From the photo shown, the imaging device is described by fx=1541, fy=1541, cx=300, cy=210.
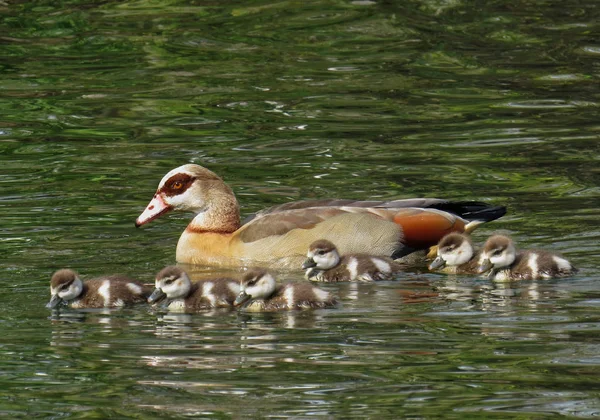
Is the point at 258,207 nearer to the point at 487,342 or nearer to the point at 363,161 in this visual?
the point at 363,161

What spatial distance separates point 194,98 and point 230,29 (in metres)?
3.29

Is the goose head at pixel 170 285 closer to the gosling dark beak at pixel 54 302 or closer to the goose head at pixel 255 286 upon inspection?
the goose head at pixel 255 286

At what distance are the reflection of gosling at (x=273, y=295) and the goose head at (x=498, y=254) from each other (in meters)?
1.16

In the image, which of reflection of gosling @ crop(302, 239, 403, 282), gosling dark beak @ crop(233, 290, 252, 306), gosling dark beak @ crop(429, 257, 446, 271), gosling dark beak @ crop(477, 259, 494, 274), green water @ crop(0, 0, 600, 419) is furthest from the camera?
gosling dark beak @ crop(429, 257, 446, 271)

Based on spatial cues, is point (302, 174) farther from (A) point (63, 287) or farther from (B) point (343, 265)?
(A) point (63, 287)

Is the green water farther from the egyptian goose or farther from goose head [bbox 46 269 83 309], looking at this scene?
the egyptian goose

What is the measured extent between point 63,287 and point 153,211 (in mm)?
2095

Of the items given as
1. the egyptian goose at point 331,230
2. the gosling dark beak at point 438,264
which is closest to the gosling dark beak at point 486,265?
the gosling dark beak at point 438,264

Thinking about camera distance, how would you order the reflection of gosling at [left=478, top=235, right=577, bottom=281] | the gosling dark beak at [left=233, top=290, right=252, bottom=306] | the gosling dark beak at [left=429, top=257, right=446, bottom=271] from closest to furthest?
the gosling dark beak at [left=233, top=290, right=252, bottom=306] < the reflection of gosling at [left=478, top=235, right=577, bottom=281] < the gosling dark beak at [left=429, top=257, right=446, bottom=271]

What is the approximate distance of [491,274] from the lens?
10.2m

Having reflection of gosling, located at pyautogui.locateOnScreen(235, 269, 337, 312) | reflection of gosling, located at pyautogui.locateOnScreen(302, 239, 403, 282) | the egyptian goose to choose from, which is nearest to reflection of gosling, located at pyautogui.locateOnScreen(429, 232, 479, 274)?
reflection of gosling, located at pyautogui.locateOnScreen(302, 239, 403, 282)

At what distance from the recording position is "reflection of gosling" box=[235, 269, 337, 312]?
9.48 m

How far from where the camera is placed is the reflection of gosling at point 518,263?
9984mm

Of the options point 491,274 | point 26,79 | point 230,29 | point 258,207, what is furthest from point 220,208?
point 230,29
